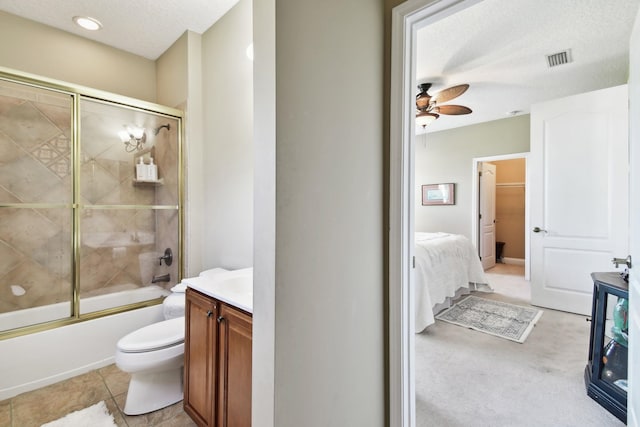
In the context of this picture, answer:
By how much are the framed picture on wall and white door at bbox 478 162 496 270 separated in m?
0.48

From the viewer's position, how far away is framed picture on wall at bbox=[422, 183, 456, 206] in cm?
538

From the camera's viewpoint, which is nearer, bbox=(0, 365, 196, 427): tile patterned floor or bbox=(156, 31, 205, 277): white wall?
bbox=(0, 365, 196, 427): tile patterned floor

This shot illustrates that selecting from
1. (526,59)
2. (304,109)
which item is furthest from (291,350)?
(526,59)

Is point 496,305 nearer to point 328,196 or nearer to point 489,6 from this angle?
point 489,6

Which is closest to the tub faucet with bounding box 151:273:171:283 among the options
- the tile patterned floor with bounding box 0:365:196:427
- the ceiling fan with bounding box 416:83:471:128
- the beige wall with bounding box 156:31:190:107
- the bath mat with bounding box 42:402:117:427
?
the tile patterned floor with bounding box 0:365:196:427

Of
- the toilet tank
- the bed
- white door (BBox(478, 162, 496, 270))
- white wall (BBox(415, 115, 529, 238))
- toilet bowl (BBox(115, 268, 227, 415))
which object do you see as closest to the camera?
toilet bowl (BBox(115, 268, 227, 415))

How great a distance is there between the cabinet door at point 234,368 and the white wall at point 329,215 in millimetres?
295

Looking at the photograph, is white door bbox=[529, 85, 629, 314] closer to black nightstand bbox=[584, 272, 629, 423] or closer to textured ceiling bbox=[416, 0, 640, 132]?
textured ceiling bbox=[416, 0, 640, 132]

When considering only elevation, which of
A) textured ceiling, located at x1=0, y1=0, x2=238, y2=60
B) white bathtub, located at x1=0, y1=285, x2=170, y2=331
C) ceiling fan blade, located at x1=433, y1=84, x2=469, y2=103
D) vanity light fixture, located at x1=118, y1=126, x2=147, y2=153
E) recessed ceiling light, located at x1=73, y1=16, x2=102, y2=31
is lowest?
white bathtub, located at x1=0, y1=285, x2=170, y2=331

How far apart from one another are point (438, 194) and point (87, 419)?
5.61 m

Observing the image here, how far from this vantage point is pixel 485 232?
17.9 ft

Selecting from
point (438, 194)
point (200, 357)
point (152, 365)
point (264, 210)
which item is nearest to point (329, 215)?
point (264, 210)

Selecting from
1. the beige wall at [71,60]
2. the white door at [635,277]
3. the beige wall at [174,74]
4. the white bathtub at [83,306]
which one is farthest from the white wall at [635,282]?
the beige wall at [71,60]

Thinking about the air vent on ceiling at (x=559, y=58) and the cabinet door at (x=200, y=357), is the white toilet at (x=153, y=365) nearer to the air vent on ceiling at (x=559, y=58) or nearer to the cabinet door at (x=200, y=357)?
the cabinet door at (x=200, y=357)
